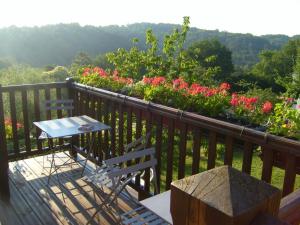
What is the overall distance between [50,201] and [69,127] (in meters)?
0.88

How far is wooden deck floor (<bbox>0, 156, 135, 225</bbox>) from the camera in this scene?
127 inches

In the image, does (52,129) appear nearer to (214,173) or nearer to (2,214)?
(2,214)

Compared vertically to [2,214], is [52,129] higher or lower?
higher

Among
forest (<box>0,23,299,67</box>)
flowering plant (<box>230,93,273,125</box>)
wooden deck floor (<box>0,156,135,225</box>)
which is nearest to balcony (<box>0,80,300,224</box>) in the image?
wooden deck floor (<box>0,156,135,225</box>)

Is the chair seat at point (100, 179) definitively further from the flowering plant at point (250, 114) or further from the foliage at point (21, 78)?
the foliage at point (21, 78)

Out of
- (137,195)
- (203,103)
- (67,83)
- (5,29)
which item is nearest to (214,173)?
(203,103)

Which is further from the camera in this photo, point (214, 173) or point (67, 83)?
point (67, 83)

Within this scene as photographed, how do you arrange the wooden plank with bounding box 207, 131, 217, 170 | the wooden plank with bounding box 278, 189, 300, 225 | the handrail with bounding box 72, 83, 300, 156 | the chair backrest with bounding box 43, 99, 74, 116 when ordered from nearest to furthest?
the wooden plank with bounding box 278, 189, 300, 225 → the handrail with bounding box 72, 83, 300, 156 → the wooden plank with bounding box 207, 131, 217, 170 → the chair backrest with bounding box 43, 99, 74, 116

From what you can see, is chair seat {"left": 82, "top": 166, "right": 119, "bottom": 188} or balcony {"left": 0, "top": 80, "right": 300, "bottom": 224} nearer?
balcony {"left": 0, "top": 80, "right": 300, "bottom": 224}

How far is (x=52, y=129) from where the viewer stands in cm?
370

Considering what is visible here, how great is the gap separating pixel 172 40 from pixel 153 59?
90cm

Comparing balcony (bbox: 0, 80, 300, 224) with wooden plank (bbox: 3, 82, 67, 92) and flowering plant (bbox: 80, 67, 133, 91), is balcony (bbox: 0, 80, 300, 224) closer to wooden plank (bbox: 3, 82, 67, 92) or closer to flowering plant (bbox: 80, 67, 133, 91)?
wooden plank (bbox: 3, 82, 67, 92)

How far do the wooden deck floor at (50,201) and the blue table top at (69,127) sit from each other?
2.51ft

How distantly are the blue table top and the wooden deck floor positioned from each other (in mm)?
766
